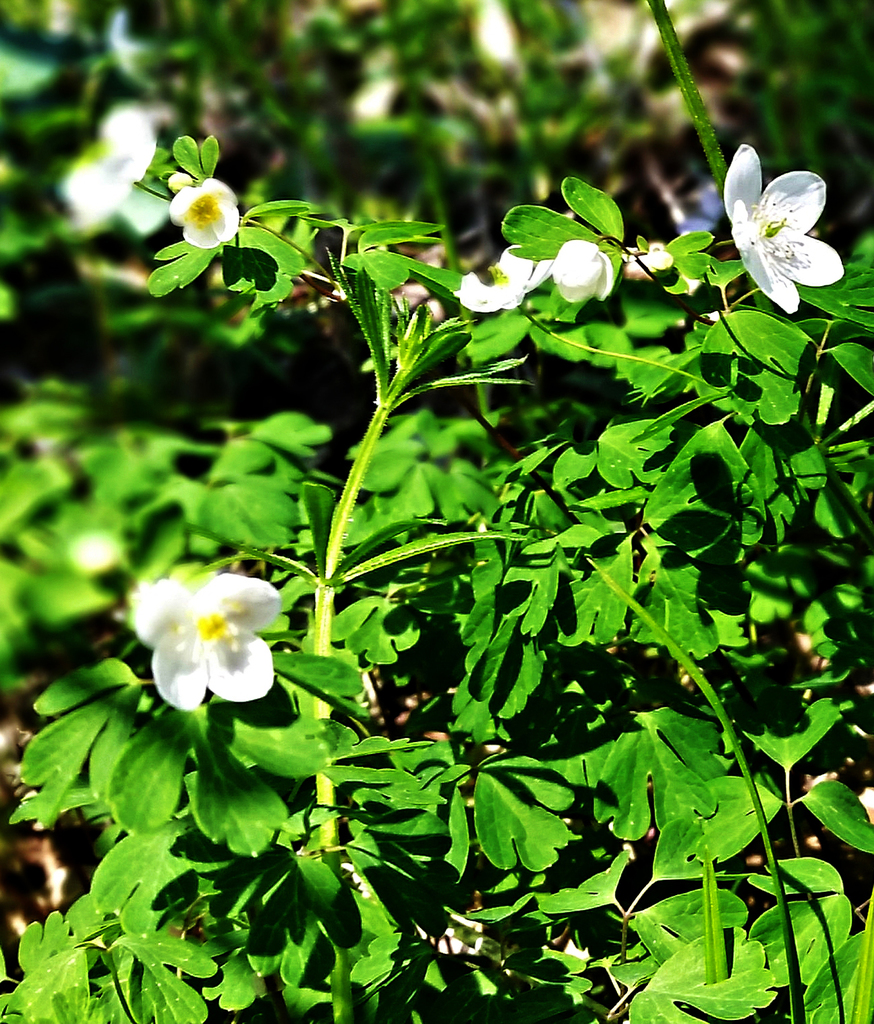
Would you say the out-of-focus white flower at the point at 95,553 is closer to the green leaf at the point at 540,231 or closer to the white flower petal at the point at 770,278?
the green leaf at the point at 540,231

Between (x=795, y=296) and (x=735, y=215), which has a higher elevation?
(x=735, y=215)

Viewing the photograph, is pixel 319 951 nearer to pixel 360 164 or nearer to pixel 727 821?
pixel 727 821

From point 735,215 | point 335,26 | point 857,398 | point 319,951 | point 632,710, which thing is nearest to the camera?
point 319,951

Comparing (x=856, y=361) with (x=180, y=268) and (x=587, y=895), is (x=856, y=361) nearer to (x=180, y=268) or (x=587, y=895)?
(x=587, y=895)

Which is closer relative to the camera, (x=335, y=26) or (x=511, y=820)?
(x=511, y=820)

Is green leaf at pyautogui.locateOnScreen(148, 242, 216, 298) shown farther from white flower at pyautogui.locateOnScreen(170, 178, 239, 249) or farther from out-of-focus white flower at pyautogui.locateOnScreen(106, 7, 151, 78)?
out-of-focus white flower at pyautogui.locateOnScreen(106, 7, 151, 78)

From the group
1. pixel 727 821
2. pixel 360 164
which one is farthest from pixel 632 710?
pixel 360 164
